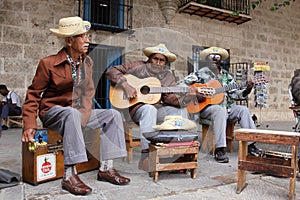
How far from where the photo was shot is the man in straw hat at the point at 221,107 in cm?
290

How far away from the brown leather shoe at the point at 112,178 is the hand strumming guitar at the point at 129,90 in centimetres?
77

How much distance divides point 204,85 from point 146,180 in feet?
4.35

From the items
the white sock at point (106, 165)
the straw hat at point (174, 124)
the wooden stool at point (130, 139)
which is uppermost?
the straw hat at point (174, 124)

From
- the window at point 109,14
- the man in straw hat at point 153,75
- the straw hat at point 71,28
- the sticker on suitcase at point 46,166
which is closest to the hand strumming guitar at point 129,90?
the man in straw hat at point 153,75

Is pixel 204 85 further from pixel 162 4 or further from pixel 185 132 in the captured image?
pixel 162 4

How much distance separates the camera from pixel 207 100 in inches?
122

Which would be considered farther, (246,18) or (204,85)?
(246,18)

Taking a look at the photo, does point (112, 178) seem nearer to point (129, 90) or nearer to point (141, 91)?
point (129, 90)

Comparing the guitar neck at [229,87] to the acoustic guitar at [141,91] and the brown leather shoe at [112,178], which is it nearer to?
the acoustic guitar at [141,91]

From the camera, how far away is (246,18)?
8.00 m

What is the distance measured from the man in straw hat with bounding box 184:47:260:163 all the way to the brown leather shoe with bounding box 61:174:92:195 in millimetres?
1498

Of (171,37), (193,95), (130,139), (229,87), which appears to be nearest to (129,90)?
(130,139)

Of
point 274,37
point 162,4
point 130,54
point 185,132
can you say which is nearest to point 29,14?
point 130,54

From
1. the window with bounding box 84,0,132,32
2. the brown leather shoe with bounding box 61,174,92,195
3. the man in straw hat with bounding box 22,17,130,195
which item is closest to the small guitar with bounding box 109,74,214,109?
the man in straw hat with bounding box 22,17,130,195
